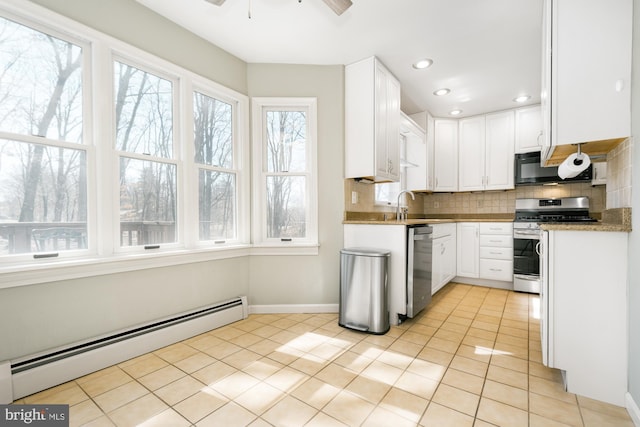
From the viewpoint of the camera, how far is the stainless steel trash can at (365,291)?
2.48 metres

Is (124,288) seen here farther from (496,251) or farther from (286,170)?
(496,251)

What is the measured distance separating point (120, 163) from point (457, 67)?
3.32m

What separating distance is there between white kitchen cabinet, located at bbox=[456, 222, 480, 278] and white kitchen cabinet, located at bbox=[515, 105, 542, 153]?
1.31m

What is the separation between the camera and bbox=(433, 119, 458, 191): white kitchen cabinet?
4645 mm

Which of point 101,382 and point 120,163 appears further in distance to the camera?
point 120,163

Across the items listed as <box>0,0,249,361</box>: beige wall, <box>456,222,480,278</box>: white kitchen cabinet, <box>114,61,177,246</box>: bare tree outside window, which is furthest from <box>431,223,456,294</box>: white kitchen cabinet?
<box>114,61,177,246</box>: bare tree outside window

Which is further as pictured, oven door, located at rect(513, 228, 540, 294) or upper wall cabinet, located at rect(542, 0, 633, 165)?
oven door, located at rect(513, 228, 540, 294)

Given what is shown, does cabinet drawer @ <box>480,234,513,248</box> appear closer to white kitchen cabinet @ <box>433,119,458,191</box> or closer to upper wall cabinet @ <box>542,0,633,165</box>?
white kitchen cabinet @ <box>433,119,458,191</box>

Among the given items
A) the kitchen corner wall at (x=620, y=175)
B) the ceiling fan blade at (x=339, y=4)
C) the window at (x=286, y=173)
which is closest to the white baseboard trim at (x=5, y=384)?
the window at (x=286, y=173)

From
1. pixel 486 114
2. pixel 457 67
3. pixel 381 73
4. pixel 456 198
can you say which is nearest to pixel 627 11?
pixel 457 67

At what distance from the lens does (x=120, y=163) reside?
2.10 meters

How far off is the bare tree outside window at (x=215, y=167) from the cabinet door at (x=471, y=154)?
3629mm

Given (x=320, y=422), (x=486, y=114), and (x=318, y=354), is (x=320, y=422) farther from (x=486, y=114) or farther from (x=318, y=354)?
(x=486, y=114)

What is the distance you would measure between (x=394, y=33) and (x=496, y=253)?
325 centimetres
